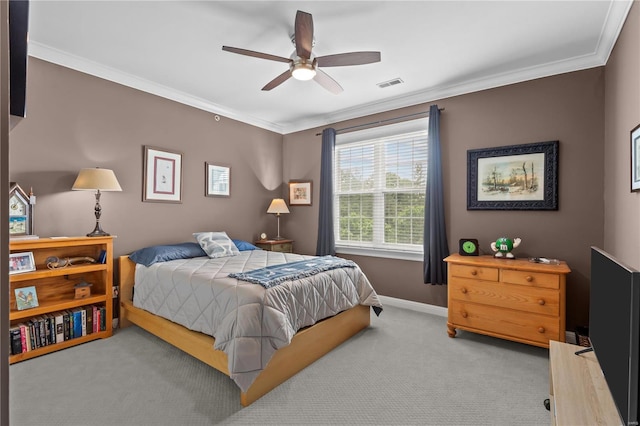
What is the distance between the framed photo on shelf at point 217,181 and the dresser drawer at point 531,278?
3.49 m

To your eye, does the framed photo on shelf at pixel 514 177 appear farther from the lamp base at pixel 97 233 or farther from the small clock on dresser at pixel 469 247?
the lamp base at pixel 97 233

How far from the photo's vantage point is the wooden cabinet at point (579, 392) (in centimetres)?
109

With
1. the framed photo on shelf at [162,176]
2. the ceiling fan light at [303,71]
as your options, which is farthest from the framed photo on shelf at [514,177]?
the framed photo on shelf at [162,176]

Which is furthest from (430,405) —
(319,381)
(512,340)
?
(512,340)

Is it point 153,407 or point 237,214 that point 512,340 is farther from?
point 237,214

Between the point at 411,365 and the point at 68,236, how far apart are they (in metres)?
3.35

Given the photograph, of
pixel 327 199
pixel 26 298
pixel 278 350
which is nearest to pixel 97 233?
pixel 26 298

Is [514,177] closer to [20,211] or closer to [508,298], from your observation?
[508,298]

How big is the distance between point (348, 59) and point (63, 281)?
327 centimetres

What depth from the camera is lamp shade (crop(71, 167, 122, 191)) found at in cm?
278

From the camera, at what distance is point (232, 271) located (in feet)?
9.07

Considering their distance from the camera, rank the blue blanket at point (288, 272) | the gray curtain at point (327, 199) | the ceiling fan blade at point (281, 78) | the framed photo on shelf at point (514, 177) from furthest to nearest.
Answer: the gray curtain at point (327, 199) → the framed photo on shelf at point (514, 177) → the ceiling fan blade at point (281, 78) → the blue blanket at point (288, 272)

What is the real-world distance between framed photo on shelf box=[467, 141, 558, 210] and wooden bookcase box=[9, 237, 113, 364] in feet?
12.6

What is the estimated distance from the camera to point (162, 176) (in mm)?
3689
